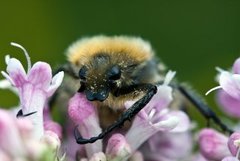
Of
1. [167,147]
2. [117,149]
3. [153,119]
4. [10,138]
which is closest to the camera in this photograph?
[10,138]

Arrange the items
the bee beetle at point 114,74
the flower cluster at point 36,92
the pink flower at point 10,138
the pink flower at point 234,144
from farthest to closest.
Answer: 1. the bee beetle at point 114,74
2. the pink flower at point 234,144
3. the flower cluster at point 36,92
4. the pink flower at point 10,138

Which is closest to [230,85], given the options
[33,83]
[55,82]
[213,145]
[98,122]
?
[213,145]

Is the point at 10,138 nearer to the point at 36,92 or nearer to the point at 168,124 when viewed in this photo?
the point at 36,92

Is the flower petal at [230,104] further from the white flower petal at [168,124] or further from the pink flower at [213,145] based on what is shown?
the white flower petal at [168,124]

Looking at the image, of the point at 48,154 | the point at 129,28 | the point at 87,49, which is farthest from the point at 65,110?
the point at 129,28

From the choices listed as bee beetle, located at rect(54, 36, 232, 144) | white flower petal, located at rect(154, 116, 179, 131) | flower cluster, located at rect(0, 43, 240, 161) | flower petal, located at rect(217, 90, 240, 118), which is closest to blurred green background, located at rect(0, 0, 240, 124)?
flower petal, located at rect(217, 90, 240, 118)

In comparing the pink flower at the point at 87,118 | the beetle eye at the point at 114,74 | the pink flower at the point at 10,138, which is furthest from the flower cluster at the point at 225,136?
the pink flower at the point at 10,138

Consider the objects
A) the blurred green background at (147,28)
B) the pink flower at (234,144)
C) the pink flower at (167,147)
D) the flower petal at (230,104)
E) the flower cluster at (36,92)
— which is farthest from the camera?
the blurred green background at (147,28)
